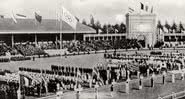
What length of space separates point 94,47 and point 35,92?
37.5m

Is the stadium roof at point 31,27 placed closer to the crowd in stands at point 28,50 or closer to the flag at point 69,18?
the crowd in stands at point 28,50

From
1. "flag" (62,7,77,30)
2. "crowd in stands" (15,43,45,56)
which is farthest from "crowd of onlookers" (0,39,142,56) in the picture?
"flag" (62,7,77,30)

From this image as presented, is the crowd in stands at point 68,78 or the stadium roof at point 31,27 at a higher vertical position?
the stadium roof at point 31,27

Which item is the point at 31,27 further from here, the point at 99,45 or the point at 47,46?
the point at 99,45

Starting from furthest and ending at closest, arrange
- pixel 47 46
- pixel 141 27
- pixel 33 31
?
1. pixel 141 27
2. pixel 33 31
3. pixel 47 46

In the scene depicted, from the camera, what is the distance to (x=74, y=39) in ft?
205

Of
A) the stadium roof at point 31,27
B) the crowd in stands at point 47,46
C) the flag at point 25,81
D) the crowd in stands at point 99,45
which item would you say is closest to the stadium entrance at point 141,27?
the crowd in stands at point 99,45

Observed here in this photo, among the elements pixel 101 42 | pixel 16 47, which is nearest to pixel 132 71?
pixel 16 47

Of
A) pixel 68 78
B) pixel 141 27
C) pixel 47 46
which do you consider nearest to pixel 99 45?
pixel 47 46

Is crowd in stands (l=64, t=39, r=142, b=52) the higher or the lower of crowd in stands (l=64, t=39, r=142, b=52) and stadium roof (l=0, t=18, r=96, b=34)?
the lower

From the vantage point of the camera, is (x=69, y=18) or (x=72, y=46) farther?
(x=72, y=46)

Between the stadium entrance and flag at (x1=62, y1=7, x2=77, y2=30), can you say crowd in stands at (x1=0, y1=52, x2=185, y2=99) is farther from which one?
the stadium entrance

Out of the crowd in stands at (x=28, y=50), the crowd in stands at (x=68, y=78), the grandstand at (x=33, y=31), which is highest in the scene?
the grandstand at (x=33, y=31)

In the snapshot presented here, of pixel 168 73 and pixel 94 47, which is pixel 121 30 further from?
pixel 168 73
